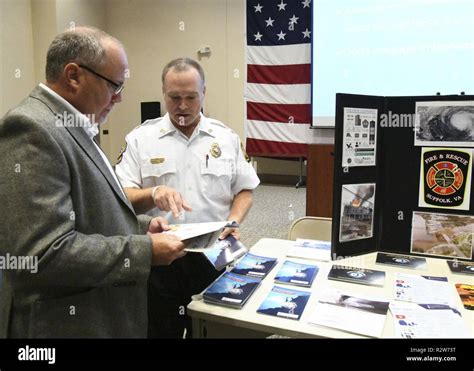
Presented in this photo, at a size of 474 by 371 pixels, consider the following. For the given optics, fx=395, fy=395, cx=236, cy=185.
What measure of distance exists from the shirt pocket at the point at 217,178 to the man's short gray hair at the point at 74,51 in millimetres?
812

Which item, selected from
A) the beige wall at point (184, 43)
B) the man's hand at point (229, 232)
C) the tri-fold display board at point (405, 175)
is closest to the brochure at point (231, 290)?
the man's hand at point (229, 232)

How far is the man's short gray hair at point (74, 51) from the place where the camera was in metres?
1.09

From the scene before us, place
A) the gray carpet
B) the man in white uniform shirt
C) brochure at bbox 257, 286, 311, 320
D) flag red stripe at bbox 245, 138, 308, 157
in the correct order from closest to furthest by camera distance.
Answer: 1. brochure at bbox 257, 286, 311, 320
2. the man in white uniform shirt
3. the gray carpet
4. flag red stripe at bbox 245, 138, 308, 157

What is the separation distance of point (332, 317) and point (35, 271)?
2.67 ft

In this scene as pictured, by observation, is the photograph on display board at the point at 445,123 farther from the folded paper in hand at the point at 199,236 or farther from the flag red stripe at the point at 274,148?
the flag red stripe at the point at 274,148

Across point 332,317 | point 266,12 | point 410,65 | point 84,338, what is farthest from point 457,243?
point 266,12

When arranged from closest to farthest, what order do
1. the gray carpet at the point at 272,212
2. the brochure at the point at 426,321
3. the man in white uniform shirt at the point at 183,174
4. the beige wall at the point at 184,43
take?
the brochure at the point at 426,321
the man in white uniform shirt at the point at 183,174
the gray carpet at the point at 272,212
the beige wall at the point at 184,43

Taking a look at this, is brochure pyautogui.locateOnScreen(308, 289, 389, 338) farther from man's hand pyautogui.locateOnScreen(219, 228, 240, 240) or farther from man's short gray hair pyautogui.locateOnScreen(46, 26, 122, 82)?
man's short gray hair pyautogui.locateOnScreen(46, 26, 122, 82)

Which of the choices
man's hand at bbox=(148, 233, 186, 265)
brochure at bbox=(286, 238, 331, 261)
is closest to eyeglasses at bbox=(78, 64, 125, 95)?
man's hand at bbox=(148, 233, 186, 265)

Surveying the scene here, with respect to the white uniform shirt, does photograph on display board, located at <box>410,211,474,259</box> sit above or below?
below

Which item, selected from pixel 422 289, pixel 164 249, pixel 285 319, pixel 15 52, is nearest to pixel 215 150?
pixel 164 249

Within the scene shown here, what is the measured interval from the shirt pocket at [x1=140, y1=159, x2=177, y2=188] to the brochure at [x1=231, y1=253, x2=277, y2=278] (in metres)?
0.50

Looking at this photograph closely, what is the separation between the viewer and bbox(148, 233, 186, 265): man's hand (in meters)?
1.12
